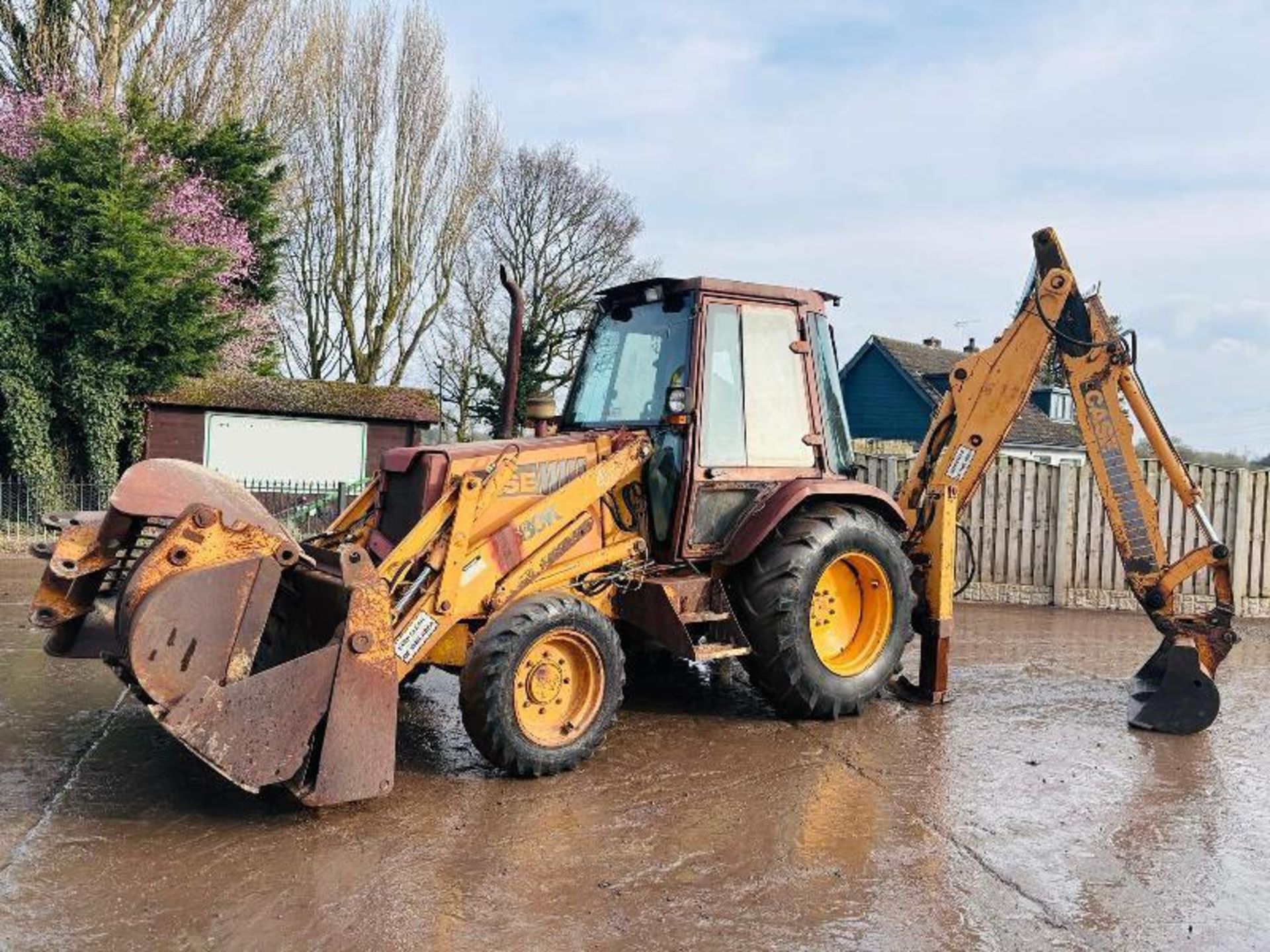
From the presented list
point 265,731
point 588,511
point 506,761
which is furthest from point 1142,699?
point 265,731

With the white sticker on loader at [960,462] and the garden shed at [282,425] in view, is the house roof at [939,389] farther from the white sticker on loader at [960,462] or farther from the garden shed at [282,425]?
the white sticker on loader at [960,462]

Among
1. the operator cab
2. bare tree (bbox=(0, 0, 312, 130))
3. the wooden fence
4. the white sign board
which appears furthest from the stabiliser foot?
bare tree (bbox=(0, 0, 312, 130))

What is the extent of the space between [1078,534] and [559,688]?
28.4ft

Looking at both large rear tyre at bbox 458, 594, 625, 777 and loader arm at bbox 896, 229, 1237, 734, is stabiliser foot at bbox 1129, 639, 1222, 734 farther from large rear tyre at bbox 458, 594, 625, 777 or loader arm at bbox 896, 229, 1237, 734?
large rear tyre at bbox 458, 594, 625, 777

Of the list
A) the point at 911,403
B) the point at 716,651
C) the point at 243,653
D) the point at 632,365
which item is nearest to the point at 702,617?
the point at 716,651

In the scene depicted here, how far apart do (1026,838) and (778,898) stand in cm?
133

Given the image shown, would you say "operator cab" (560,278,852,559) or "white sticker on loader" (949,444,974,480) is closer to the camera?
"operator cab" (560,278,852,559)

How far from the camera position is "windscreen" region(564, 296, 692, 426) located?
20.4ft

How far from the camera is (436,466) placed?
5434 millimetres

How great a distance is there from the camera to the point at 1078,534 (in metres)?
11.9

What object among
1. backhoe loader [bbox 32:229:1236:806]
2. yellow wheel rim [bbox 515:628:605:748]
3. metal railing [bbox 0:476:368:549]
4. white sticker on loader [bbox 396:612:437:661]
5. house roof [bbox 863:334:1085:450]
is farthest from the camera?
house roof [bbox 863:334:1085:450]

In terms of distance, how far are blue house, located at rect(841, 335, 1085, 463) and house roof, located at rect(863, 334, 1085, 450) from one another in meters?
0.02

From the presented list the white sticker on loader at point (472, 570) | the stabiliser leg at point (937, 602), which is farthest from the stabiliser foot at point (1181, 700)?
the white sticker on loader at point (472, 570)

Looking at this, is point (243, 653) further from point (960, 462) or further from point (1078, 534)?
point (1078, 534)
